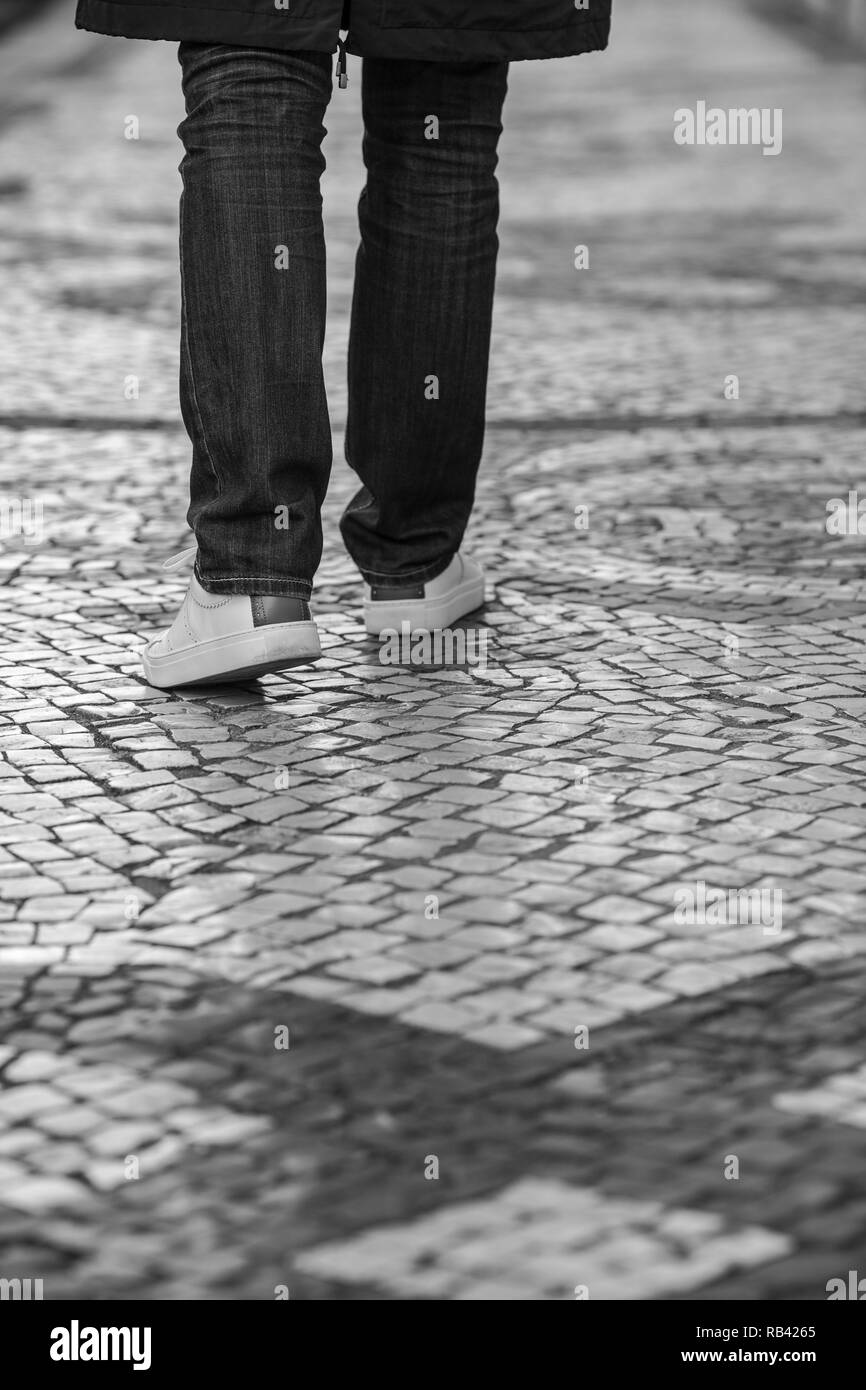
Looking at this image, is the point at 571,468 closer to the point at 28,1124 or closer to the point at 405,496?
the point at 405,496

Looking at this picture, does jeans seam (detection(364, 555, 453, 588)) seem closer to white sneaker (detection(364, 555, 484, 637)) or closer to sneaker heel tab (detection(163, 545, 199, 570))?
white sneaker (detection(364, 555, 484, 637))

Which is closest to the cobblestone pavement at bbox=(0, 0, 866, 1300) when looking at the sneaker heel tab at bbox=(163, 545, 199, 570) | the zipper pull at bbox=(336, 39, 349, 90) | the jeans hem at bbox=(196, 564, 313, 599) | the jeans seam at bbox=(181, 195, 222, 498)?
the sneaker heel tab at bbox=(163, 545, 199, 570)

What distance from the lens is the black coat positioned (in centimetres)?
292

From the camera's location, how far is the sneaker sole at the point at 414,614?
11.2ft

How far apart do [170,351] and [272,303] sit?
3.03 metres

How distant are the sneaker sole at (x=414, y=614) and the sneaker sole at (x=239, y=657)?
29 centimetres

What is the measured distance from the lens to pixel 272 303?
3.02 m

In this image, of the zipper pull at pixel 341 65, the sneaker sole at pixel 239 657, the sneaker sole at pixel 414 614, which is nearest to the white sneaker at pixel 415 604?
the sneaker sole at pixel 414 614

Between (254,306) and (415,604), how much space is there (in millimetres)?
617

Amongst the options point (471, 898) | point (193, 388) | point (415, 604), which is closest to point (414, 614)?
point (415, 604)

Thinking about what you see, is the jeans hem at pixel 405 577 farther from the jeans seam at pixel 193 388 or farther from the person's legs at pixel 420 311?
the jeans seam at pixel 193 388

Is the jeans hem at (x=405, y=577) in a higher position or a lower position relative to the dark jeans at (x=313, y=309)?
lower

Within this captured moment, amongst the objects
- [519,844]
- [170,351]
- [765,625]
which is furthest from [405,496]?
[170,351]

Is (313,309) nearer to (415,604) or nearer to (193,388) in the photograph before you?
(193,388)
